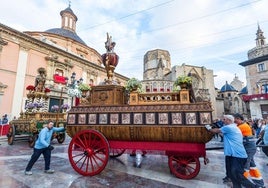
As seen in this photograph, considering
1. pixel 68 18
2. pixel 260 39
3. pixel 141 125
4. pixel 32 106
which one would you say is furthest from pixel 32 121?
pixel 260 39

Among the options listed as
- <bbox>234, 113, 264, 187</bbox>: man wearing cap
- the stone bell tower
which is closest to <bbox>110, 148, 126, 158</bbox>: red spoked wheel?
<bbox>234, 113, 264, 187</bbox>: man wearing cap

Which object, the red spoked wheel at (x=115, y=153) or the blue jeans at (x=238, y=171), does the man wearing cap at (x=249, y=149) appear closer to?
the blue jeans at (x=238, y=171)

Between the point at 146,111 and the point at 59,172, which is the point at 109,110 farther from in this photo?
the point at 59,172

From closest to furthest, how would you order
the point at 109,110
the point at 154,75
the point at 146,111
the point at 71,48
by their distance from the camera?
the point at 146,111 → the point at 109,110 → the point at 71,48 → the point at 154,75

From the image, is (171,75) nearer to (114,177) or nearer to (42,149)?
(114,177)

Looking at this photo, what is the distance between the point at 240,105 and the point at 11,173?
47.8m

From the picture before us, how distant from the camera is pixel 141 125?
384cm

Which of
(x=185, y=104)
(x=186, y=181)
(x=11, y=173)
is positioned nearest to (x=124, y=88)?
(x=185, y=104)

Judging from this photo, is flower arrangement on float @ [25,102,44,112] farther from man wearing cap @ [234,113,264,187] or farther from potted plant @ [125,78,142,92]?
man wearing cap @ [234,113,264,187]

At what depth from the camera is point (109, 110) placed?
13.8 feet

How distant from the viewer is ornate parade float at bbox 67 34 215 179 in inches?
140

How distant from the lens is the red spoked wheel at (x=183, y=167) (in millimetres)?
3715

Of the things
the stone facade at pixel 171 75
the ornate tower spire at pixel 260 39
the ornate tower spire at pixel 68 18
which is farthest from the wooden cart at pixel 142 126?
the ornate tower spire at pixel 260 39

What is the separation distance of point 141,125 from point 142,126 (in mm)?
36
